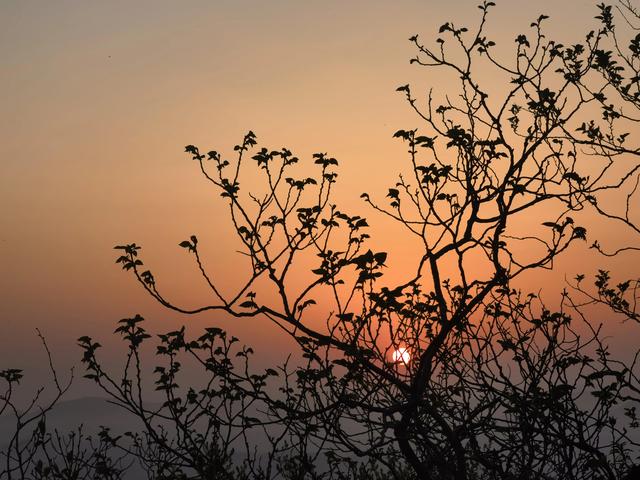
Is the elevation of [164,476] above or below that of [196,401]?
below

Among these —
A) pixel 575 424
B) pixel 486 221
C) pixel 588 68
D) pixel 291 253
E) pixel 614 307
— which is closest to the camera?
pixel 575 424

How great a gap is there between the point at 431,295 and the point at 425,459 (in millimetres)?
2445

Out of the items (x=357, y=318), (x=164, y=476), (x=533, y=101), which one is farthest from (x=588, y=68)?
(x=164, y=476)

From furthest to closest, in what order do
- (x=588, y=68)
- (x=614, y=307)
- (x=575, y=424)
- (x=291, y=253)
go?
(x=614, y=307) → (x=588, y=68) → (x=291, y=253) → (x=575, y=424)

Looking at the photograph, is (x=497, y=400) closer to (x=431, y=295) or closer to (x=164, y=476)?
(x=431, y=295)

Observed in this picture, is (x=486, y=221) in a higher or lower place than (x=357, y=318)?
higher

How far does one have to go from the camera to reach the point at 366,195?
9.90m

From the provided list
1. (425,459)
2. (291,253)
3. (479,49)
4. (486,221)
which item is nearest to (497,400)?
(425,459)

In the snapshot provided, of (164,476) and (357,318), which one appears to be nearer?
(357,318)

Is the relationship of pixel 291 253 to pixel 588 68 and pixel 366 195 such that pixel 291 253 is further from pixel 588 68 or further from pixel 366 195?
pixel 588 68

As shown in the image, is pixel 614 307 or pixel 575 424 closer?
pixel 575 424

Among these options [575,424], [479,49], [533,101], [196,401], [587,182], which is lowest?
[575,424]

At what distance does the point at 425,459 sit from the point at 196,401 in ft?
12.3

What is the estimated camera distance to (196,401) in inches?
427
